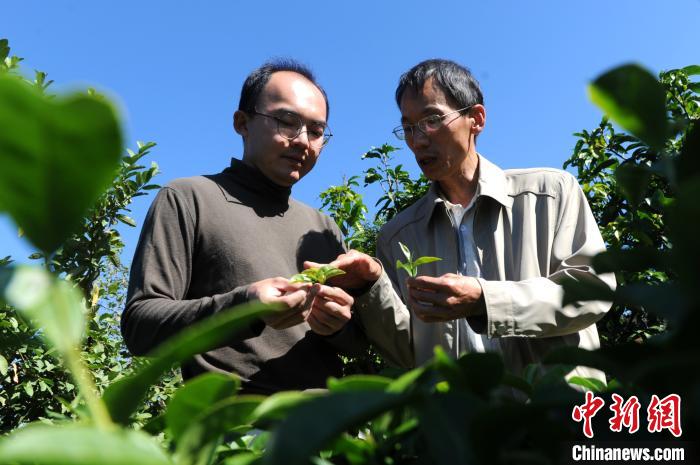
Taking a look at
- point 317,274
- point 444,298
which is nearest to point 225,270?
point 317,274

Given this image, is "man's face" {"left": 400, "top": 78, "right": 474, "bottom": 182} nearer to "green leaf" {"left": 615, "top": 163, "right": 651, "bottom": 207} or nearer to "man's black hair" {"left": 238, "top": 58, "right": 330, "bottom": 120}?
"man's black hair" {"left": 238, "top": 58, "right": 330, "bottom": 120}

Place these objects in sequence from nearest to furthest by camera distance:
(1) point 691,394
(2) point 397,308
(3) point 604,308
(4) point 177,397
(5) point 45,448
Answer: (5) point 45,448 < (1) point 691,394 < (4) point 177,397 < (3) point 604,308 < (2) point 397,308

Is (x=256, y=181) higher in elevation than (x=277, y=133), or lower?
lower

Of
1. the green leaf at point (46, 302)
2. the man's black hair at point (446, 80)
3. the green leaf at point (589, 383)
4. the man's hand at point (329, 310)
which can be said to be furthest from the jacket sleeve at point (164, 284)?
the green leaf at point (46, 302)

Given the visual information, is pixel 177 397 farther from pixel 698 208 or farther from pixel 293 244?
pixel 293 244

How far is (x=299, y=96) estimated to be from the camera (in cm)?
281

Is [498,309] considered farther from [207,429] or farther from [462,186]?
[207,429]

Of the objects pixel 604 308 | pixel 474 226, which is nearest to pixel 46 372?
pixel 474 226

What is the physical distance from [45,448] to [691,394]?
17.0 inches

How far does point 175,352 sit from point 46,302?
0.34 ft

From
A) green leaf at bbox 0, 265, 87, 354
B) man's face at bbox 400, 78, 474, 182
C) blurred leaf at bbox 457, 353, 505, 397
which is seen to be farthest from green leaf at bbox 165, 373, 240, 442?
man's face at bbox 400, 78, 474, 182

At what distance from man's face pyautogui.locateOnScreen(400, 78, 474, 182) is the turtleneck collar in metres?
0.67

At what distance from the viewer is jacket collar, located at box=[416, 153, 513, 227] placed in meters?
2.80

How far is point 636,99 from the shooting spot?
0.55 meters
